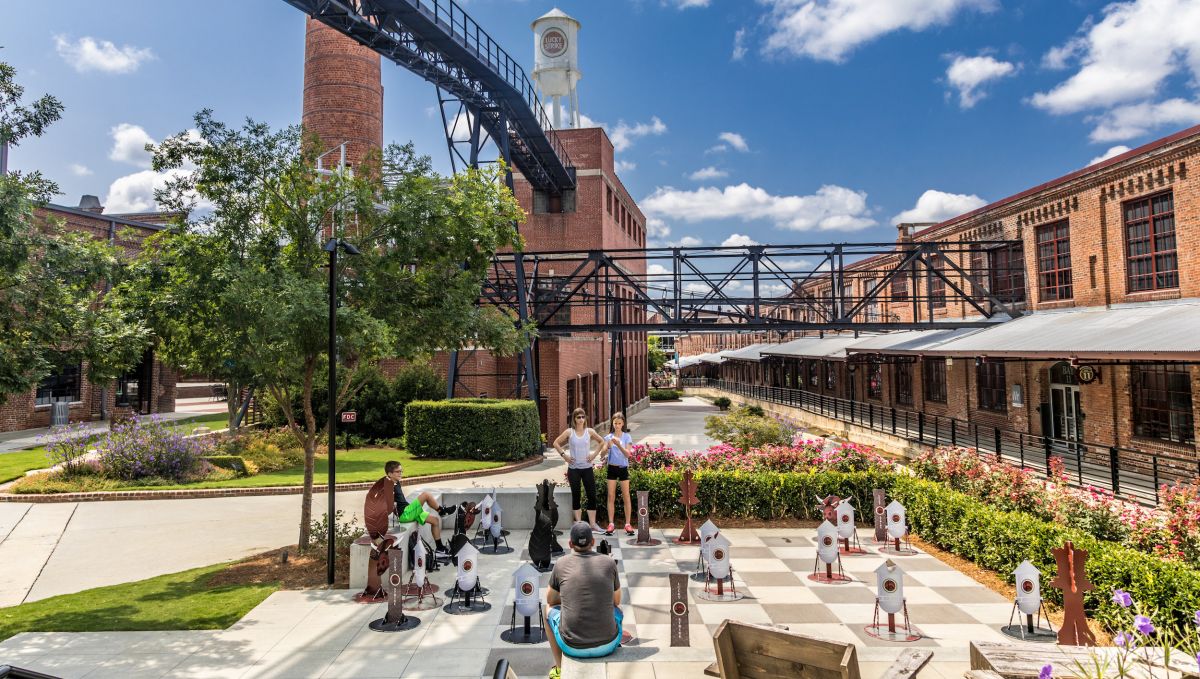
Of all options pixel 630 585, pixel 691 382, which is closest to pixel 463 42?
pixel 630 585

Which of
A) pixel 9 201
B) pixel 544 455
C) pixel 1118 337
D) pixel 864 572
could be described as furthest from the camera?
pixel 544 455

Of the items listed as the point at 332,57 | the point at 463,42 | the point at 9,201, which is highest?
the point at 332,57

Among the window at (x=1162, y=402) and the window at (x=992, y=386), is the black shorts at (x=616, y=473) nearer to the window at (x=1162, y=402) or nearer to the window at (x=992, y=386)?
the window at (x=1162, y=402)

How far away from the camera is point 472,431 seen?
19484 millimetres

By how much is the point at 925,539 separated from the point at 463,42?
16625mm

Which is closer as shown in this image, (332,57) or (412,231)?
(412,231)

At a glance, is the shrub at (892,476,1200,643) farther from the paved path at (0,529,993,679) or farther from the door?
the door

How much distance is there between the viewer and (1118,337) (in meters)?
13.5

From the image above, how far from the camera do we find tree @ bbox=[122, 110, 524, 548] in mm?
8602

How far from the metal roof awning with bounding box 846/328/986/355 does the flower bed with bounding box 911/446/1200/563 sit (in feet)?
32.4

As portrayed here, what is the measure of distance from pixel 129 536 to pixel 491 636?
812cm

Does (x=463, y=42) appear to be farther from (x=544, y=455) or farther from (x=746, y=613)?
(x=746, y=613)

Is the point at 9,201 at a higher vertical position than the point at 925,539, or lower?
higher

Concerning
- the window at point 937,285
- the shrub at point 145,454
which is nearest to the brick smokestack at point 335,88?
the shrub at point 145,454
